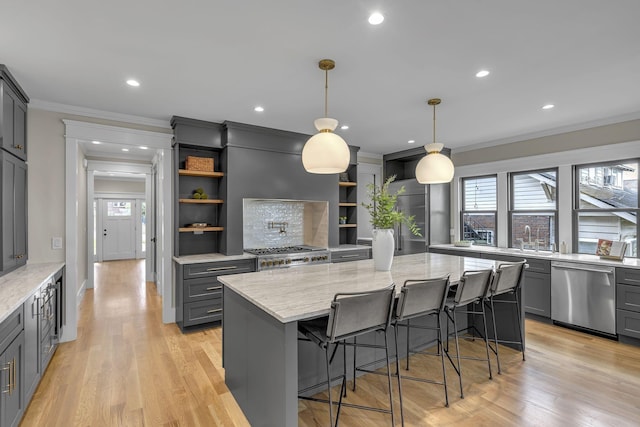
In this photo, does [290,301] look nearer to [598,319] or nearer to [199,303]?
[199,303]

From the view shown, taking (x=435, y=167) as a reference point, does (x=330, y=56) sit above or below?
above

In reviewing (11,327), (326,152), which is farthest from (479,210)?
A: (11,327)

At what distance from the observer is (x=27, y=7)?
72.6 inches

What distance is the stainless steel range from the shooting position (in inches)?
163

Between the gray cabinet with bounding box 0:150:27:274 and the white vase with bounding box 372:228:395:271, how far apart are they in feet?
10.1

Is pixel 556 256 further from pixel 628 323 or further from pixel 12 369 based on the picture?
pixel 12 369

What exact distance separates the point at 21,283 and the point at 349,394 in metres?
2.66

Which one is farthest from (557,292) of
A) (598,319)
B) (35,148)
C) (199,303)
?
(35,148)

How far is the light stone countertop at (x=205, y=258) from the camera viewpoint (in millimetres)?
3787

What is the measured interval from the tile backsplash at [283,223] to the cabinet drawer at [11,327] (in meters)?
2.76

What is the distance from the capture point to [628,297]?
134 inches

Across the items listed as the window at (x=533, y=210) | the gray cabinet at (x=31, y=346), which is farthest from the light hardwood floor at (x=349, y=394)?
the window at (x=533, y=210)

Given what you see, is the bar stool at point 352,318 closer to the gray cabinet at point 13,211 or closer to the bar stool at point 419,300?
the bar stool at point 419,300

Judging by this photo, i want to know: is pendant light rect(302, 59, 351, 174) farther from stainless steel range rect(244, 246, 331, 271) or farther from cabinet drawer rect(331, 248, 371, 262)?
cabinet drawer rect(331, 248, 371, 262)
